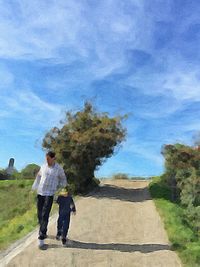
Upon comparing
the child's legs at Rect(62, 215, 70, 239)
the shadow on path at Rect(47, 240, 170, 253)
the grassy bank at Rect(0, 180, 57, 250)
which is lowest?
the shadow on path at Rect(47, 240, 170, 253)

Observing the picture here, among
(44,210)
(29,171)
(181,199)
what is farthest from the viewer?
(29,171)

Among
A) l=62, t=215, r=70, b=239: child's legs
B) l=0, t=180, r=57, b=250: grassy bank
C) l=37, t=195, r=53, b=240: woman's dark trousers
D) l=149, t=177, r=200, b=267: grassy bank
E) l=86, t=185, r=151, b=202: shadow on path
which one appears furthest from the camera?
l=86, t=185, r=151, b=202: shadow on path

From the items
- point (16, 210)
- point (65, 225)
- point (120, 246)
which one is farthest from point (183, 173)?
point (65, 225)

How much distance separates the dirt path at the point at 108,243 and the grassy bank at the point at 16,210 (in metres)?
0.85

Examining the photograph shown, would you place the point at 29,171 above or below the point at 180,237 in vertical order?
above

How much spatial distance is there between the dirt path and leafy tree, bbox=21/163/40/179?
95.3 feet

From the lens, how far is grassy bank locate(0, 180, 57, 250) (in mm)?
15422

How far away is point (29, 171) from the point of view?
166 ft

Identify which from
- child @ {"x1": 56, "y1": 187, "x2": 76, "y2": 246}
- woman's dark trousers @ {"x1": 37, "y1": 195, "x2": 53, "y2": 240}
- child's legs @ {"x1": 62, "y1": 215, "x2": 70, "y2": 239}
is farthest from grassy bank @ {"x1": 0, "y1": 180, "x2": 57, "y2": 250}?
child's legs @ {"x1": 62, "y1": 215, "x2": 70, "y2": 239}

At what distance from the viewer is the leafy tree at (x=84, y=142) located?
26828 millimetres

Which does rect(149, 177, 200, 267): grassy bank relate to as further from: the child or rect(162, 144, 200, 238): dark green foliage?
the child

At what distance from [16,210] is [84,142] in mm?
6134

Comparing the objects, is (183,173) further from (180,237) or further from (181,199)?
(180,237)

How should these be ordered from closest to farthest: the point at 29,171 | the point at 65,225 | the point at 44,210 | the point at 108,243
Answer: the point at 44,210
the point at 65,225
the point at 108,243
the point at 29,171
